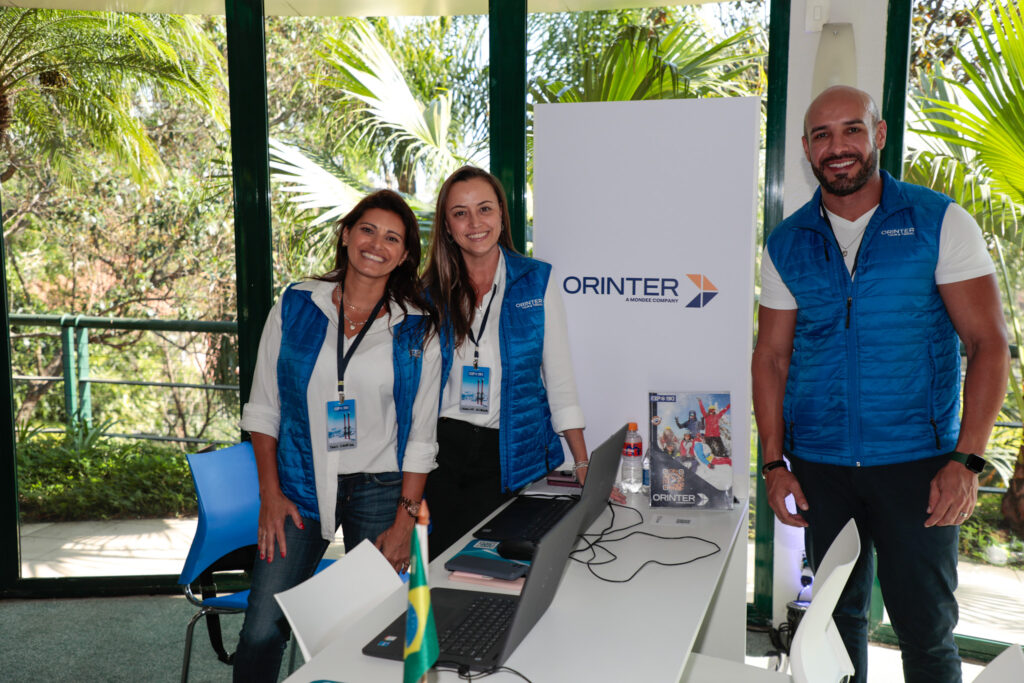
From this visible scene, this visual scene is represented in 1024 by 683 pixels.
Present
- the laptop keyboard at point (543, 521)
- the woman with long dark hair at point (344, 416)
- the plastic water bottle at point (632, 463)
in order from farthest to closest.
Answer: the plastic water bottle at point (632, 463) < the woman with long dark hair at point (344, 416) < the laptop keyboard at point (543, 521)

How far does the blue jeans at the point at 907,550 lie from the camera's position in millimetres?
2359

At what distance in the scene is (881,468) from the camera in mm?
2385

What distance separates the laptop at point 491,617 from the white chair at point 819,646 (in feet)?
1.58

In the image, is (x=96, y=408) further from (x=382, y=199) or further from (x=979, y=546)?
(x=979, y=546)

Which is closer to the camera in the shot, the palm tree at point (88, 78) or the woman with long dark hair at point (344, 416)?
the woman with long dark hair at point (344, 416)

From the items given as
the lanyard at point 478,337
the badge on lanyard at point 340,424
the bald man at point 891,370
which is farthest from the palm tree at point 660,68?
the badge on lanyard at point 340,424

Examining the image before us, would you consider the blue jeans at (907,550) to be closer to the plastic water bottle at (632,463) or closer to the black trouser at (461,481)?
the plastic water bottle at (632,463)

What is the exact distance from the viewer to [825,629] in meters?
1.84

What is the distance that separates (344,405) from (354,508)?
1.02ft

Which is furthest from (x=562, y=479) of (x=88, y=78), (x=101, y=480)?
(x=88, y=78)

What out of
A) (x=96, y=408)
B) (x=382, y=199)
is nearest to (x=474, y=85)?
(x=382, y=199)

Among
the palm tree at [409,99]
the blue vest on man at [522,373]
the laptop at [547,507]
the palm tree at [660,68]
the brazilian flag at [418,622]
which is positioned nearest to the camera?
the brazilian flag at [418,622]

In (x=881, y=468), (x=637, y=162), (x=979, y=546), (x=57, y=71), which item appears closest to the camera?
(x=881, y=468)

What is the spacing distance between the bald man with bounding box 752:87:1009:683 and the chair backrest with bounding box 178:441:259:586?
1.80 m
